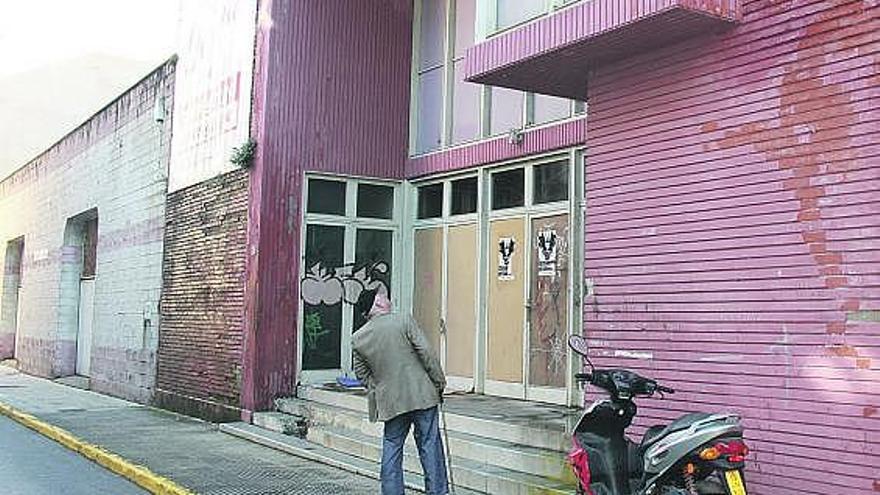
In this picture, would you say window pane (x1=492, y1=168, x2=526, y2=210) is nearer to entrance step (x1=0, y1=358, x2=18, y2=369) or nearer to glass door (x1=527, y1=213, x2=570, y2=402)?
glass door (x1=527, y1=213, x2=570, y2=402)

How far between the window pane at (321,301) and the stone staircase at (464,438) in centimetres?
77

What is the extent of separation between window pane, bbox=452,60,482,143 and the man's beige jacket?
18.1 feet

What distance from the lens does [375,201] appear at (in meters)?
14.1

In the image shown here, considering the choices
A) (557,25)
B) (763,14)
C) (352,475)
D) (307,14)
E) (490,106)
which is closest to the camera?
(763,14)

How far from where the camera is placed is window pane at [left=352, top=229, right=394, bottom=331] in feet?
45.2

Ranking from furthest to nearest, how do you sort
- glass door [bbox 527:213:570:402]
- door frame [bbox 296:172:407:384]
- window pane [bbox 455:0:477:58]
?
door frame [bbox 296:172:407:384] → window pane [bbox 455:0:477:58] → glass door [bbox 527:213:570:402]

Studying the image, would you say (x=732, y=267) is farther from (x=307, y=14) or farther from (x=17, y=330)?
(x=17, y=330)

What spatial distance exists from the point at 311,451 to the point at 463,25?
6.43 m

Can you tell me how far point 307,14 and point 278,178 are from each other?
2.56 meters

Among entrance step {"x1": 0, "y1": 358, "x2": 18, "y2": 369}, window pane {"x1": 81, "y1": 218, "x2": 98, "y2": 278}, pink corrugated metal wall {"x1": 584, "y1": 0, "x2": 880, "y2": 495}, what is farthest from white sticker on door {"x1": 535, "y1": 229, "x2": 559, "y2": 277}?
entrance step {"x1": 0, "y1": 358, "x2": 18, "y2": 369}

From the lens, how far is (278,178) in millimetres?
13180

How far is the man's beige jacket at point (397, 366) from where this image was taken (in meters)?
7.55

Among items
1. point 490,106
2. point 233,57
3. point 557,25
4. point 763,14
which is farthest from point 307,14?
point 763,14

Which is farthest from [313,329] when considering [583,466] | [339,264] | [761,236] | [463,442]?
[761,236]
